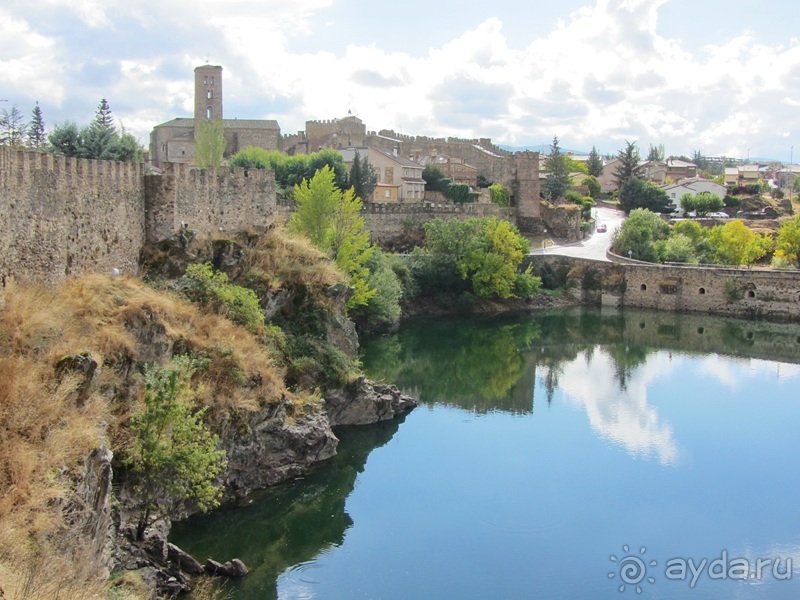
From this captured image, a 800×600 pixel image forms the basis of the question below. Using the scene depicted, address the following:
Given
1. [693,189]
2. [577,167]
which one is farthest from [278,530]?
[577,167]

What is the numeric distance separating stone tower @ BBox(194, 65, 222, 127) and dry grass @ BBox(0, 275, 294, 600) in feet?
174

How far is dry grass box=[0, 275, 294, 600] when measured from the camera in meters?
12.2

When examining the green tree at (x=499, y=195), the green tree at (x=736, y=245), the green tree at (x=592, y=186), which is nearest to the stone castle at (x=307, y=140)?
the green tree at (x=499, y=195)

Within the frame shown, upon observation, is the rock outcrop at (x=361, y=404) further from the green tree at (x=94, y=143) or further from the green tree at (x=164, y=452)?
the green tree at (x=94, y=143)

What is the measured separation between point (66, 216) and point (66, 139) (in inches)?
683

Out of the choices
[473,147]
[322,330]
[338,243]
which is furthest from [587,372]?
[473,147]

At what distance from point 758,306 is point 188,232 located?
35.9 meters

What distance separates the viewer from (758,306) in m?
49.1

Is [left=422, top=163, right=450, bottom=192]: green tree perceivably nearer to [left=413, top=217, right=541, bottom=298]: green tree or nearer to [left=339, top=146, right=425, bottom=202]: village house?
[left=339, top=146, right=425, bottom=202]: village house

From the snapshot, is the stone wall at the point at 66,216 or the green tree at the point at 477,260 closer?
the stone wall at the point at 66,216

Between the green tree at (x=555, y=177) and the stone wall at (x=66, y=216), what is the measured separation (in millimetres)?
51232

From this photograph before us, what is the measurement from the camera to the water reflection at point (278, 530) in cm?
1870

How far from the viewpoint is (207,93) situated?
239 ft

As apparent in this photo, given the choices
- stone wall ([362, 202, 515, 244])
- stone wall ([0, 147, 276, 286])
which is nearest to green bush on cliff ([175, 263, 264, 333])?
stone wall ([0, 147, 276, 286])
